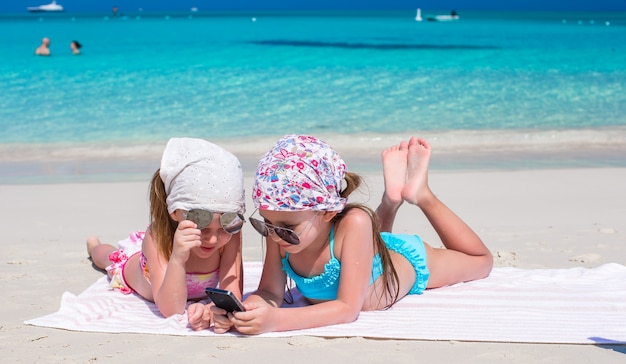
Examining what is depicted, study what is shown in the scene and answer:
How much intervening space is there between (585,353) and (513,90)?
1375cm

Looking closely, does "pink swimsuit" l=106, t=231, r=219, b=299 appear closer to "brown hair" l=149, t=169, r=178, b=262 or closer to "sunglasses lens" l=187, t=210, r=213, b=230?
"brown hair" l=149, t=169, r=178, b=262

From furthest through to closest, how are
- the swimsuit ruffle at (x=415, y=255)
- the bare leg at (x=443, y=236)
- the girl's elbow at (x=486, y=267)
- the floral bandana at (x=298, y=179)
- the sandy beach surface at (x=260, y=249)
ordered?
the girl's elbow at (x=486, y=267)
the bare leg at (x=443, y=236)
the swimsuit ruffle at (x=415, y=255)
the floral bandana at (x=298, y=179)
the sandy beach surface at (x=260, y=249)

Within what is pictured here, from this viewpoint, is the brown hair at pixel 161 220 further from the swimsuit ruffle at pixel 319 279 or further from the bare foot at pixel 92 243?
the bare foot at pixel 92 243

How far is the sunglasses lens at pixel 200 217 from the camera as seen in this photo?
377cm

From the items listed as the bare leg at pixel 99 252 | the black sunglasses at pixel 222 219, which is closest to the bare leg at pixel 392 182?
the black sunglasses at pixel 222 219

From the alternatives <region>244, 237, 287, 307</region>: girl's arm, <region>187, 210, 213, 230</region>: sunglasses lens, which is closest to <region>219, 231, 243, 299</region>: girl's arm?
<region>244, 237, 287, 307</region>: girl's arm

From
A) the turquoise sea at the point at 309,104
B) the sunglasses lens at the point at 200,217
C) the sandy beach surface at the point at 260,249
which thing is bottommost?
the turquoise sea at the point at 309,104

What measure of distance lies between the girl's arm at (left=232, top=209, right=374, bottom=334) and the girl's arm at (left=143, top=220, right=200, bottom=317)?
0.38m

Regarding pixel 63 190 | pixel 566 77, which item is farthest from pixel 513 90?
pixel 63 190

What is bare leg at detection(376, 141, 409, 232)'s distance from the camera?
4.55 metres

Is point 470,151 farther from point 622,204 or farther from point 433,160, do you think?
point 622,204

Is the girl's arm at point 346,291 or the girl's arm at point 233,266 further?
the girl's arm at point 233,266

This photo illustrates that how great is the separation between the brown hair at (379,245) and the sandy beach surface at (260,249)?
0.53 metres

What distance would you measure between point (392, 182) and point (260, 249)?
1.43 metres
